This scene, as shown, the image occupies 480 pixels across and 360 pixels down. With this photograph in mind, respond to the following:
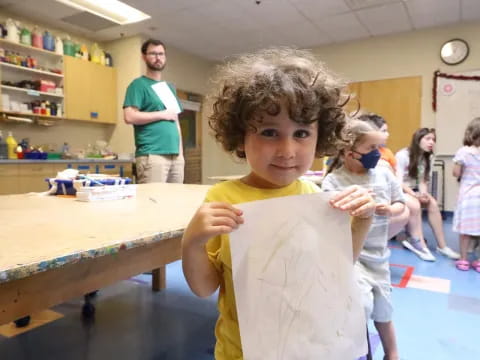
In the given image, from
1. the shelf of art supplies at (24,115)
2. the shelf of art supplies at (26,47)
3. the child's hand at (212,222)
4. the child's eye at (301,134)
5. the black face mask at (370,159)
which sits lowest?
the child's hand at (212,222)

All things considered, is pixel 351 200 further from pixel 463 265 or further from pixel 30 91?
pixel 30 91

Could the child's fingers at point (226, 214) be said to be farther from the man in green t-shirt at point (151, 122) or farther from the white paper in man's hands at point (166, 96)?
the white paper in man's hands at point (166, 96)

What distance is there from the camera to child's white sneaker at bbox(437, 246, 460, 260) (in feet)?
9.32

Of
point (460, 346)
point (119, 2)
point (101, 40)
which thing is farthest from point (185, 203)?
point (101, 40)

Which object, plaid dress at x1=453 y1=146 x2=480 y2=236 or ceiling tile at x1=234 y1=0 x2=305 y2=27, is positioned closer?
plaid dress at x1=453 y1=146 x2=480 y2=236

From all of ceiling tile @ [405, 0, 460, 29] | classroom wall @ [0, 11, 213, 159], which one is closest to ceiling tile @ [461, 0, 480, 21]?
ceiling tile @ [405, 0, 460, 29]

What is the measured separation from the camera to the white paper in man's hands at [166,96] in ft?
7.24

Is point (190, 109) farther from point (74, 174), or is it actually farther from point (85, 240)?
point (85, 240)

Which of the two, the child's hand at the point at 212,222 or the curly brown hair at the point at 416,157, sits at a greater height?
the curly brown hair at the point at 416,157

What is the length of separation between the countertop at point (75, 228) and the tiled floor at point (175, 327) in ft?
2.14

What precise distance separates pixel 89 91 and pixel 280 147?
194 inches

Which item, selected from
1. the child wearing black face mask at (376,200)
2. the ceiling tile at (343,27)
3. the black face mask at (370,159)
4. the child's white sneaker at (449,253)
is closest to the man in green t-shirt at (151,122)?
the child wearing black face mask at (376,200)

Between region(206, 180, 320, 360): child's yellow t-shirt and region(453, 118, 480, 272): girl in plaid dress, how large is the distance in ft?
8.54

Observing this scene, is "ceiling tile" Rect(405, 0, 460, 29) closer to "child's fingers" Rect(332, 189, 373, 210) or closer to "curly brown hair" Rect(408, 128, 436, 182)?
"curly brown hair" Rect(408, 128, 436, 182)
